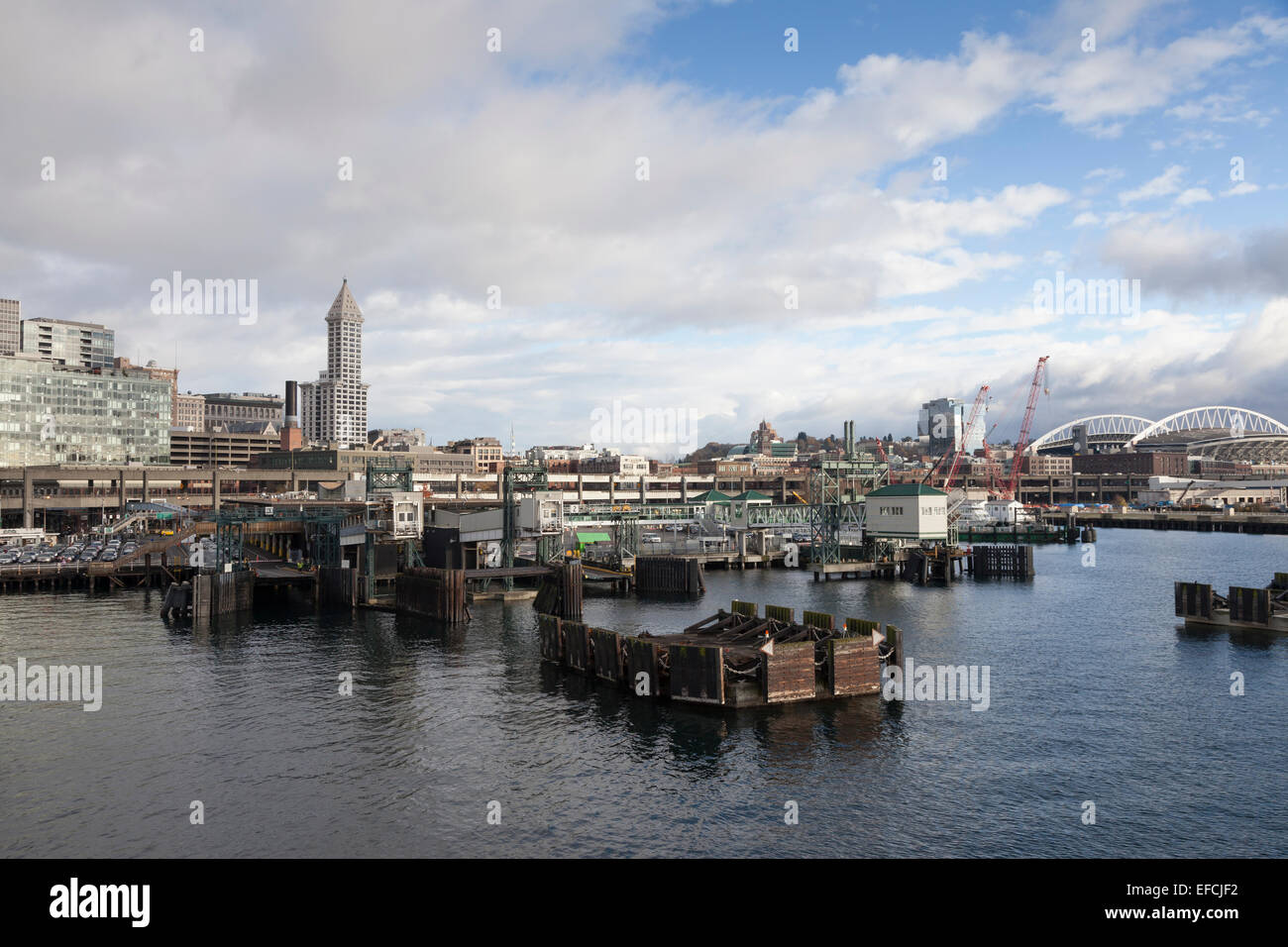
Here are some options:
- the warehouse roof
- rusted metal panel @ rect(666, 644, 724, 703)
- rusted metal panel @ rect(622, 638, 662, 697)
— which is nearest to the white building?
the warehouse roof

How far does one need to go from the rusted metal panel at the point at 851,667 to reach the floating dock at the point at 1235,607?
100 feet

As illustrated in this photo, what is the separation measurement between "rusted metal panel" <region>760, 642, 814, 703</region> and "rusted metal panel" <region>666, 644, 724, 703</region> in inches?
79.4

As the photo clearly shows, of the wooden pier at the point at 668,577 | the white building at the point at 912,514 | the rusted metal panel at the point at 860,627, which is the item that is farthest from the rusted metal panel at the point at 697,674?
the white building at the point at 912,514

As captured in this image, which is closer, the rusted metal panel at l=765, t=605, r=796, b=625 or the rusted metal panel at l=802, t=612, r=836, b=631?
the rusted metal panel at l=802, t=612, r=836, b=631

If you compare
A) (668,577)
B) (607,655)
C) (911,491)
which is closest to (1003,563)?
(911,491)

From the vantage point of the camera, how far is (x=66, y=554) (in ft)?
276

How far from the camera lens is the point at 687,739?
3147 centimetres

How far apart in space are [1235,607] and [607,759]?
4512 centimetres

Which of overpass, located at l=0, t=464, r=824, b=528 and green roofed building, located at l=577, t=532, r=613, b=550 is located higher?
overpass, located at l=0, t=464, r=824, b=528

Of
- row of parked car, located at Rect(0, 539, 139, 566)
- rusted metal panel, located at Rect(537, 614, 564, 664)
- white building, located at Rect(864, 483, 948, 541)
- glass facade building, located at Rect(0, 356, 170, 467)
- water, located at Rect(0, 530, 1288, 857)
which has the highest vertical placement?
glass facade building, located at Rect(0, 356, 170, 467)

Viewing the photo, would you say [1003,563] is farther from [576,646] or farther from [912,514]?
[576,646]

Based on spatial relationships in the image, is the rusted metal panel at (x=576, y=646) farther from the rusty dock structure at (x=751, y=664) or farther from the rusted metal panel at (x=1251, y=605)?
the rusted metal panel at (x=1251, y=605)

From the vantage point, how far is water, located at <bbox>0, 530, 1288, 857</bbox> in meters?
23.1

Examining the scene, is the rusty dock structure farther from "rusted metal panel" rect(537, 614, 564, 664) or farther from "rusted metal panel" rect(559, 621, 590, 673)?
"rusted metal panel" rect(537, 614, 564, 664)
